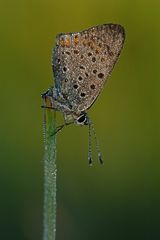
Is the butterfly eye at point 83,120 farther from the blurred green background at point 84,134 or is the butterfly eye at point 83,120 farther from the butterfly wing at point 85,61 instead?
the blurred green background at point 84,134

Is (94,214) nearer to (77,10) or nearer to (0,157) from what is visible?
(0,157)

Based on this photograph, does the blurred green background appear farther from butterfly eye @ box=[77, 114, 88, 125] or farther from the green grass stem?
the green grass stem

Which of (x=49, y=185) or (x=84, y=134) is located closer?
(x=49, y=185)

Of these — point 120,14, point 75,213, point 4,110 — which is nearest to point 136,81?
point 120,14

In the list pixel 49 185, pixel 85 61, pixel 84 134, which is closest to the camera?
pixel 49 185

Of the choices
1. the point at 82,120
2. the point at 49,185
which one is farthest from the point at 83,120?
the point at 49,185

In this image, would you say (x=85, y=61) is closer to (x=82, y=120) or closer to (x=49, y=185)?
(x=82, y=120)

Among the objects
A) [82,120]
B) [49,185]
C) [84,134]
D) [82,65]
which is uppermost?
[84,134]
